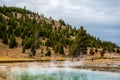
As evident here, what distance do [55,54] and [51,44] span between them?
15041mm

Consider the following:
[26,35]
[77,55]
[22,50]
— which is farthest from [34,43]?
[77,55]

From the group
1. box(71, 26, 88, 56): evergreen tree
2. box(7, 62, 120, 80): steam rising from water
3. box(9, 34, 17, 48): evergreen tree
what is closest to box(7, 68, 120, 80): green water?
box(7, 62, 120, 80): steam rising from water

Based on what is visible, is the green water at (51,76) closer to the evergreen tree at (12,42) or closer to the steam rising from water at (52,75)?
the steam rising from water at (52,75)

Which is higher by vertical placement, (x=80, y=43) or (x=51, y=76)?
(x=80, y=43)

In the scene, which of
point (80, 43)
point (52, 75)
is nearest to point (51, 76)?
point (52, 75)

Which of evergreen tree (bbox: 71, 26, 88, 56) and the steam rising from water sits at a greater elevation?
evergreen tree (bbox: 71, 26, 88, 56)

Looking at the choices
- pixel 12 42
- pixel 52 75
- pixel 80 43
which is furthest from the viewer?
pixel 12 42

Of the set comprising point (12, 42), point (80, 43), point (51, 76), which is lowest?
point (51, 76)

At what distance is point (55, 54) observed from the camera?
570ft

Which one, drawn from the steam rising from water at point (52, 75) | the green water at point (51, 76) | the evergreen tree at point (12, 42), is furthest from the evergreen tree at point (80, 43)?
the green water at point (51, 76)

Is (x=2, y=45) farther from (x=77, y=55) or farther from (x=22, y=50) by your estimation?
(x=77, y=55)

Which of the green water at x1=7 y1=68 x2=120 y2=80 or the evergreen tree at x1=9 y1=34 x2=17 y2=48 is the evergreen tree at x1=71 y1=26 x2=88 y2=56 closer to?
the evergreen tree at x1=9 y1=34 x2=17 y2=48

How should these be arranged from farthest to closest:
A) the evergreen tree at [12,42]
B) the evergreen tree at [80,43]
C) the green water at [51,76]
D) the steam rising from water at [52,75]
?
the evergreen tree at [12,42]
the evergreen tree at [80,43]
the steam rising from water at [52,75]
the green water at [51,76]

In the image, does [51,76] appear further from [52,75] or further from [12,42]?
[12,42]
